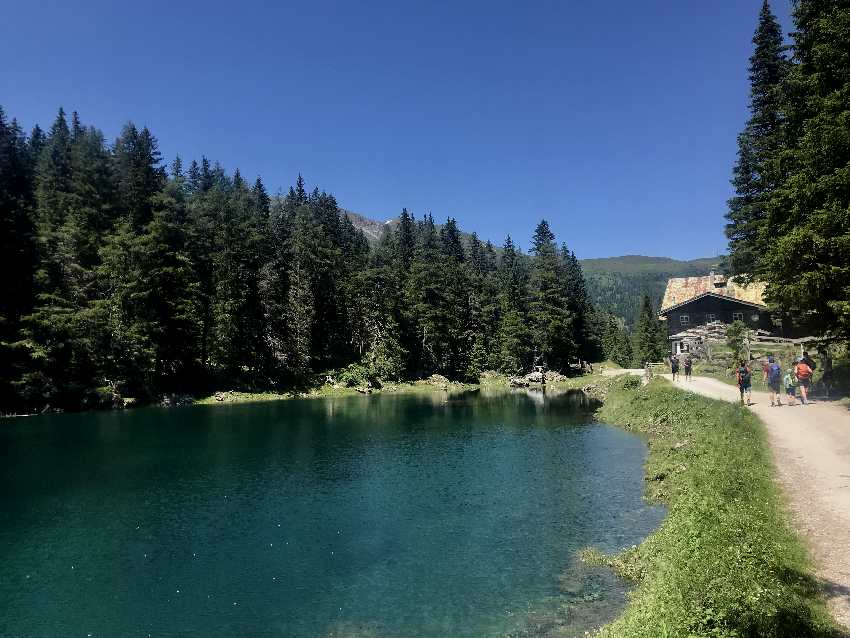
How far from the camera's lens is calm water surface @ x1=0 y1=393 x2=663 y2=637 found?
1527 cm

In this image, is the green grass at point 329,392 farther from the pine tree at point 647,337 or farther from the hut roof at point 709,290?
the pine tree at point 647,337

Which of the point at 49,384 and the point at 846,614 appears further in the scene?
the point at 49,384

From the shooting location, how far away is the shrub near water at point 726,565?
926 centimetres

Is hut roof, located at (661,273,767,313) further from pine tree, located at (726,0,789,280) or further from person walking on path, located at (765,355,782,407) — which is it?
person walking on path, located at (765,355,782,407)

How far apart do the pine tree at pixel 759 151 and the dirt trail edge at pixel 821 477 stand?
13.6 metres

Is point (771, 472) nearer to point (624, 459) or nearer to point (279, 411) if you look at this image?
point (624, 459)

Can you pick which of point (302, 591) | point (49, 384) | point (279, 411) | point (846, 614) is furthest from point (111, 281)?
point (846, 614)

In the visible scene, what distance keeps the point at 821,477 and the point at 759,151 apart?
37.8m

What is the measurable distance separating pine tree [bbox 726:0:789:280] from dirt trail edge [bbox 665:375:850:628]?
44.5 ft

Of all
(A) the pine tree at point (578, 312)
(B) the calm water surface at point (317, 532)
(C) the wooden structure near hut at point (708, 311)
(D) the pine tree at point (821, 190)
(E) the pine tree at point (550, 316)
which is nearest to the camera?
(B) the calm water surface at point (317, 532)

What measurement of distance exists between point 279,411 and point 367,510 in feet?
142

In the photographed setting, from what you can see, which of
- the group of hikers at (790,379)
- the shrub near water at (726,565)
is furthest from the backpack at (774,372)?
the shrub near water at (726,565)

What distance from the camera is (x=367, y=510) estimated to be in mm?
25375

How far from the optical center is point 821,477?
1702cm
